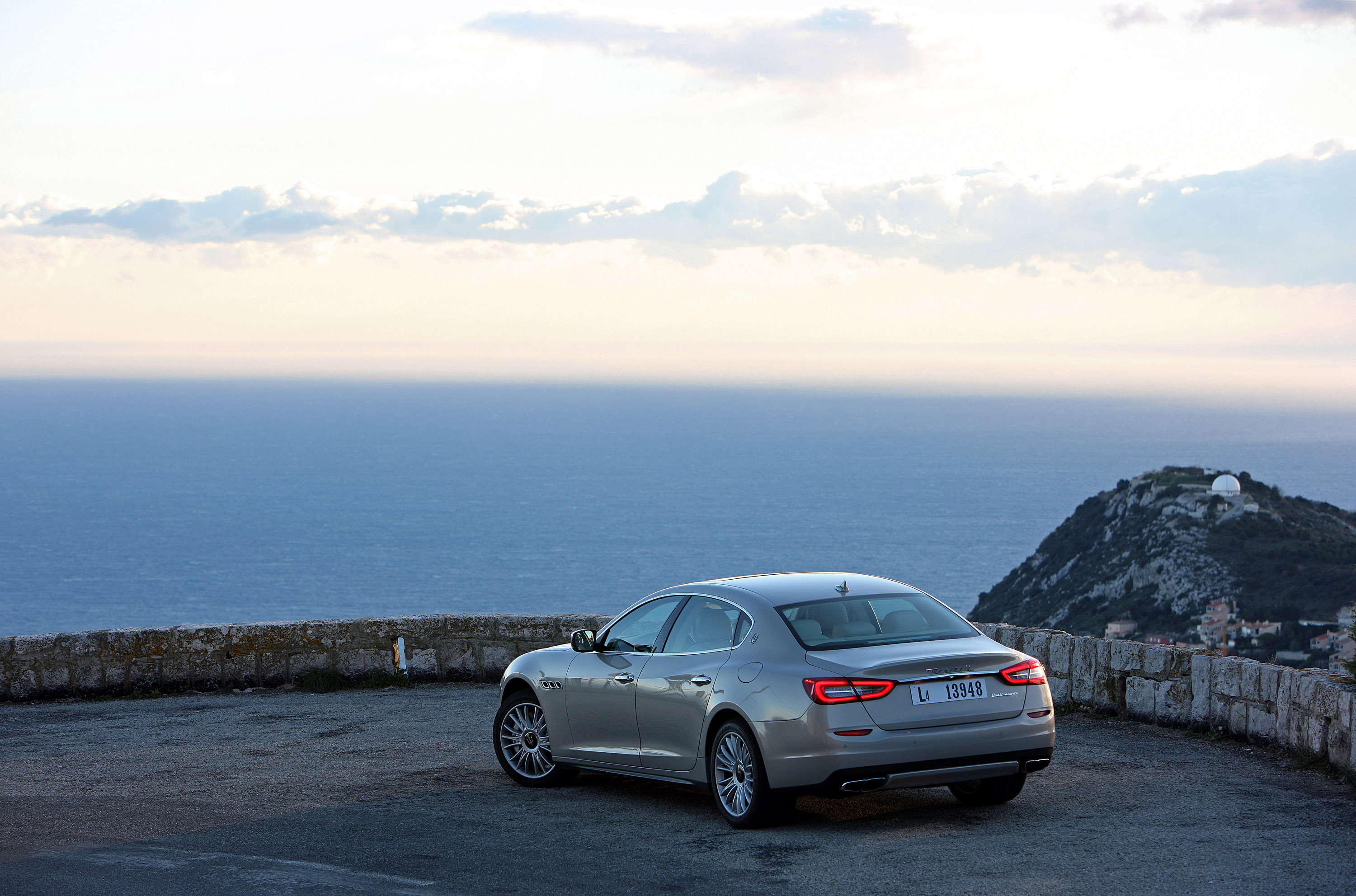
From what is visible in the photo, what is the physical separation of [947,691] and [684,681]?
159cm

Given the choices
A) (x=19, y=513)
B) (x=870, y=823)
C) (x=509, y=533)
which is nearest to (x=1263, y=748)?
(x=870, y=823)

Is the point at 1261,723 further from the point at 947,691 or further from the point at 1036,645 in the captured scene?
the point at 947,691

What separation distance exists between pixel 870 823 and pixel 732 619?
1.39 m

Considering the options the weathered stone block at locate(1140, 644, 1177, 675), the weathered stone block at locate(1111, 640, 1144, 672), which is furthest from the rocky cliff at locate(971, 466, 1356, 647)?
the weathered stone block at locate(1140, 644, 1177, 675)

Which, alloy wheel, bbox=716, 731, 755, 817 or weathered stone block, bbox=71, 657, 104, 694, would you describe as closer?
alloy wheel, bbox=716, 731, 755, 817

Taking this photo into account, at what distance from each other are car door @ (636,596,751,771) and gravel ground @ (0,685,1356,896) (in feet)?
1.32

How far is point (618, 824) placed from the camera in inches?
289

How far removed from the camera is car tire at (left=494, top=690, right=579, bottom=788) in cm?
859

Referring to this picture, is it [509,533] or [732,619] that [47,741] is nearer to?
[732,619]

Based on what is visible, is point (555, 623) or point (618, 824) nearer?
point (618, 824)

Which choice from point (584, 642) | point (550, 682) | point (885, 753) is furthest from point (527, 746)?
point (885, 753)

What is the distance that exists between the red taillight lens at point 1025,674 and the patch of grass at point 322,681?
890 cm

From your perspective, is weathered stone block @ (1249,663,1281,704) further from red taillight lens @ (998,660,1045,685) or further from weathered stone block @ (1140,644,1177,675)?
red taillight lens @ (998,660,1045,685)

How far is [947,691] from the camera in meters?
6.67
